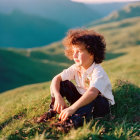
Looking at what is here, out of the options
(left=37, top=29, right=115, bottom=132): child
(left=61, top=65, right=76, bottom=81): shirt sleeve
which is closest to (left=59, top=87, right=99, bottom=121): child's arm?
(left=37, top=29, right=115, bottom=132): child

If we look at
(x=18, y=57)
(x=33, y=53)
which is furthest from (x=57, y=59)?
(x=18, y=57)

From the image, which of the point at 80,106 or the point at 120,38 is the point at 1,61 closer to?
the point at 80,106

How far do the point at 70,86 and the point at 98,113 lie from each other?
2.86ft

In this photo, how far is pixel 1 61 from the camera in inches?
2048

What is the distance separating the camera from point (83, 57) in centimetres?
425

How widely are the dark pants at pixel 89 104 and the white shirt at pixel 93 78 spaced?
13cm

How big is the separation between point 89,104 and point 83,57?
1025 mm

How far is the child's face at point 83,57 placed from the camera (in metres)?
4.25

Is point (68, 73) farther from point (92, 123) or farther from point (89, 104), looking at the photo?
point (92, 123)

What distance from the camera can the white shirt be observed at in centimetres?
395

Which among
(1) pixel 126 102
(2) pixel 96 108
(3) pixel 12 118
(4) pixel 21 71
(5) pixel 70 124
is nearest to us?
(5) pixel 70 124

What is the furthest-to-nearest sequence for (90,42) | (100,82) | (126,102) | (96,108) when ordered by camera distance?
(126,102), (90,42), (96,108), (100,82)

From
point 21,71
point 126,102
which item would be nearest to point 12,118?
point 126,102

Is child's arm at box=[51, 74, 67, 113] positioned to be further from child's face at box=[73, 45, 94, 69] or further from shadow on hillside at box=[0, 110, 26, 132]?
shadow on hillside at box=[0, 110, 26, 132]
